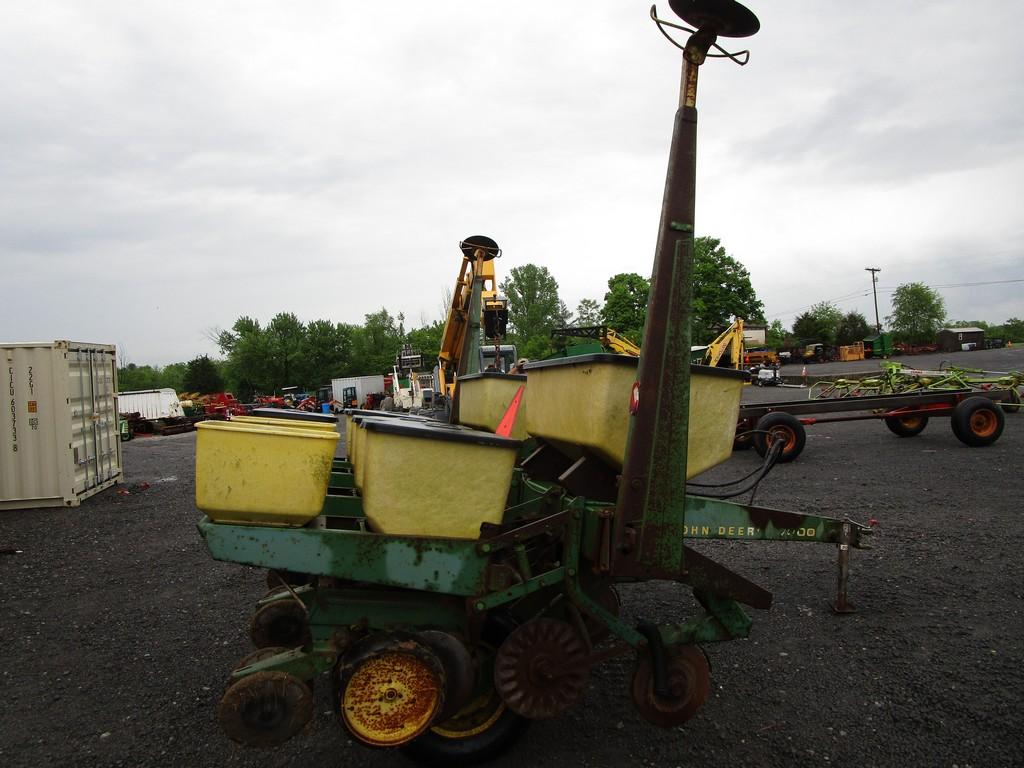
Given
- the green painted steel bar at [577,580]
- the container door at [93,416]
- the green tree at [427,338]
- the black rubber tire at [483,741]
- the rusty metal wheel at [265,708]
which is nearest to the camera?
the rusty metal wheel at [265,708]

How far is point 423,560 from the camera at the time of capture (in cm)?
237

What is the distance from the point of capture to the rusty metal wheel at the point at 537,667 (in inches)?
95.1

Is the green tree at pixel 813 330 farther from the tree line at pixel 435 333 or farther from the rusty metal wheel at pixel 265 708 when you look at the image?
the rusty metal wheel at pixel 265 708

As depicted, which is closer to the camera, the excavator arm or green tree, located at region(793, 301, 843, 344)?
the excavator arm

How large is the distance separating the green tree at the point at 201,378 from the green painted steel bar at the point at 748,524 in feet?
A: 200

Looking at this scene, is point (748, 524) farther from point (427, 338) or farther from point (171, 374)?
point (171, 374)

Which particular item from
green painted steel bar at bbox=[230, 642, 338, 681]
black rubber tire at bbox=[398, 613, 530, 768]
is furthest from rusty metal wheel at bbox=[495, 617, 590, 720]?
green painted steel bar at bbox=[230, 642, 338, 681]

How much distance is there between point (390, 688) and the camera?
228cm

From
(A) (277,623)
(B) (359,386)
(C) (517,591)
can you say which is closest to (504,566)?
(C) (517,591)

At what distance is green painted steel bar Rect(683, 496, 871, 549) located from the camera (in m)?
2.71

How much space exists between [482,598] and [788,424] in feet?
27.9

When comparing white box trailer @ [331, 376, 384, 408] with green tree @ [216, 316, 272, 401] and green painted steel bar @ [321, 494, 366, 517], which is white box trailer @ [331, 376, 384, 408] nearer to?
green tree @ [216, 316, 272, 401]

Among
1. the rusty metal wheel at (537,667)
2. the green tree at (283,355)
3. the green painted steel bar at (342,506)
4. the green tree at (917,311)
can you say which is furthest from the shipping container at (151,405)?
the green tree at (917,311)

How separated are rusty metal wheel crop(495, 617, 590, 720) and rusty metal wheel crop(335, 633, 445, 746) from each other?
0.27 m
